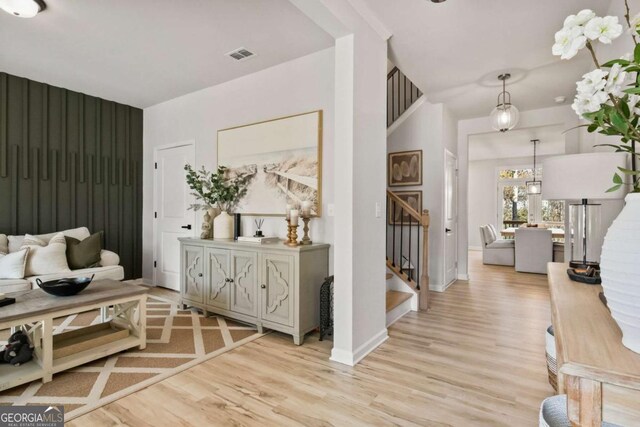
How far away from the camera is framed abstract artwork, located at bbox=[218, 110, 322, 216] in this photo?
→ 332cm

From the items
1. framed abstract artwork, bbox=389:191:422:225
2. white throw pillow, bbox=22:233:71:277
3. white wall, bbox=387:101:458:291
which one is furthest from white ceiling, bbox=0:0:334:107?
framed abstract artwork, bbox=389:191:422:225

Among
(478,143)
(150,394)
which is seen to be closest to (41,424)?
(150,394)

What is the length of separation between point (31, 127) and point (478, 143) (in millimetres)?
8094

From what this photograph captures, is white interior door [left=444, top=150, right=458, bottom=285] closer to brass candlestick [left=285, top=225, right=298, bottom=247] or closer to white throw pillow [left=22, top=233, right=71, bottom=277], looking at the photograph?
brass candlestick [left=285, top=225, right=298, bottom=247]

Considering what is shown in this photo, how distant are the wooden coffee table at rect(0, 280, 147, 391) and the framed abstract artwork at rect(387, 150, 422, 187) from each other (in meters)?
3.71

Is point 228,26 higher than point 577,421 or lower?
higher

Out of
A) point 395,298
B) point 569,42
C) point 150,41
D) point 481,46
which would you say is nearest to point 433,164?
point 481,46

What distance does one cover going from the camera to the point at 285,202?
352 cm

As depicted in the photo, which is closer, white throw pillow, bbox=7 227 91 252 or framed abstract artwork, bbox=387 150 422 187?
white throw pillow, bbox=7 227 91 252

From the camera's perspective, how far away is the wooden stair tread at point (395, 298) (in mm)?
3365

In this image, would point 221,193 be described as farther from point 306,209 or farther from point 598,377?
point 598,377

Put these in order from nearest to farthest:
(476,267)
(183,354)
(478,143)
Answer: (183,354)
(476,267)
(478,143)

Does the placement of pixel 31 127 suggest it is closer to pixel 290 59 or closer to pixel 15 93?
pixel 15 93

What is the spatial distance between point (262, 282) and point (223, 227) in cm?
100
